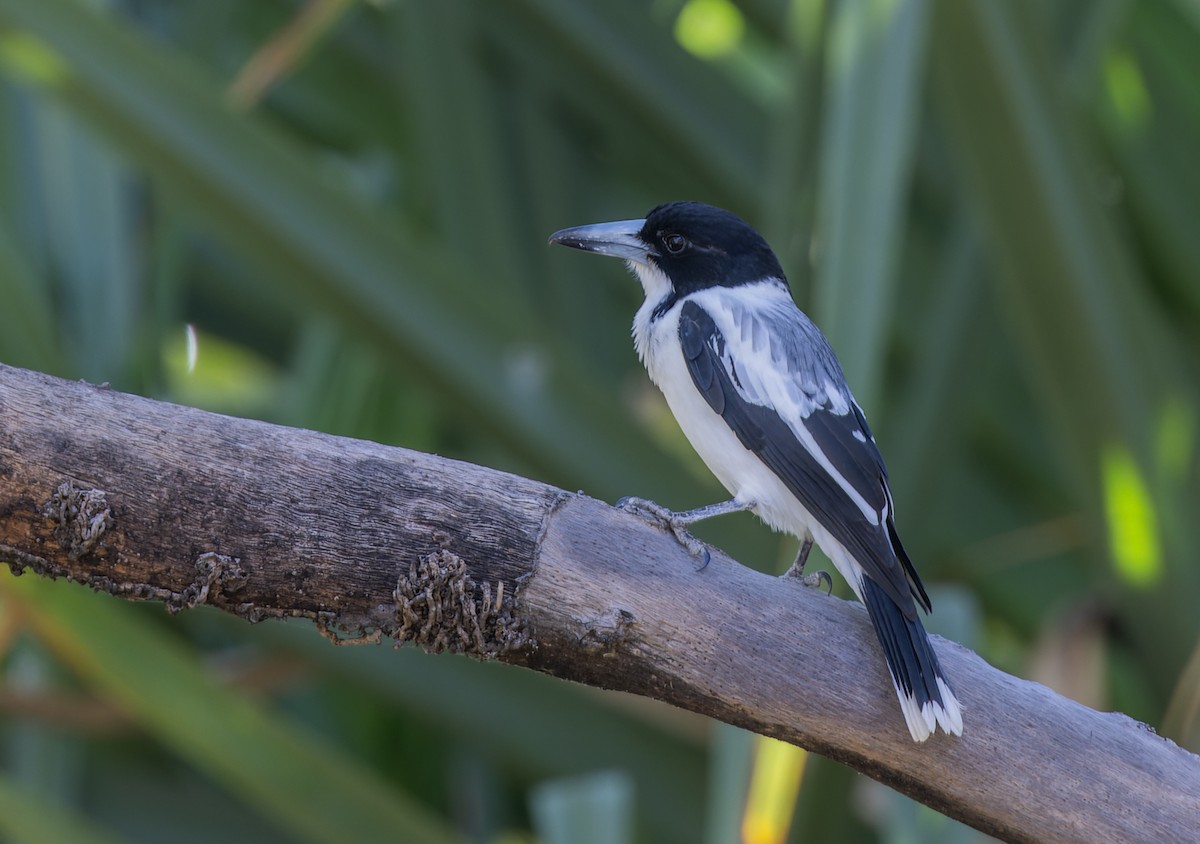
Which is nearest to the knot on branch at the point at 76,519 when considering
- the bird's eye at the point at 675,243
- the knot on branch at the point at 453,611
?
Result: the knot on branch at the point at 453,611

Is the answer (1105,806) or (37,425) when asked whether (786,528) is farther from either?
(37,425)

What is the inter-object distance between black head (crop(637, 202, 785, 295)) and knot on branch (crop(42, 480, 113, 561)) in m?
1.14

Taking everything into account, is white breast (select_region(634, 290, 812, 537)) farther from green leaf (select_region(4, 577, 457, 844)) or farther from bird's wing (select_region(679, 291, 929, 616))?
green leaf (select_region(4, 577, 457, 844))

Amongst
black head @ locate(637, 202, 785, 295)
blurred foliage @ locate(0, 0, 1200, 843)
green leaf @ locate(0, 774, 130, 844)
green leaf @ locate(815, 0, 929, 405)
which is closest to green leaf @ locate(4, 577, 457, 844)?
blurred foliage @ locate(0, 0, 1200, 843)

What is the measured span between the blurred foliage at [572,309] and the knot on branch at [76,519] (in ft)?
2.67

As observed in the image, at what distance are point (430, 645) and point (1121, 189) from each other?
8.23 feet

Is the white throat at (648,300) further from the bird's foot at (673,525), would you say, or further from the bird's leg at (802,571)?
the bird's foot at (673,525)

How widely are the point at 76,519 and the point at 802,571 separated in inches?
39.5

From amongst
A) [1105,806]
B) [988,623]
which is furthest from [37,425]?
[988,623]

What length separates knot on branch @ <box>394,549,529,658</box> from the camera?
1222 mm

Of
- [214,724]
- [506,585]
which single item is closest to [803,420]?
[506,585]

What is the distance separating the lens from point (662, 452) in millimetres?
2441

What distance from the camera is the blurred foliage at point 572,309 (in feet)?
6.93

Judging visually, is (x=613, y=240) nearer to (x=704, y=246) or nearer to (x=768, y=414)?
(x=704, y=246)
